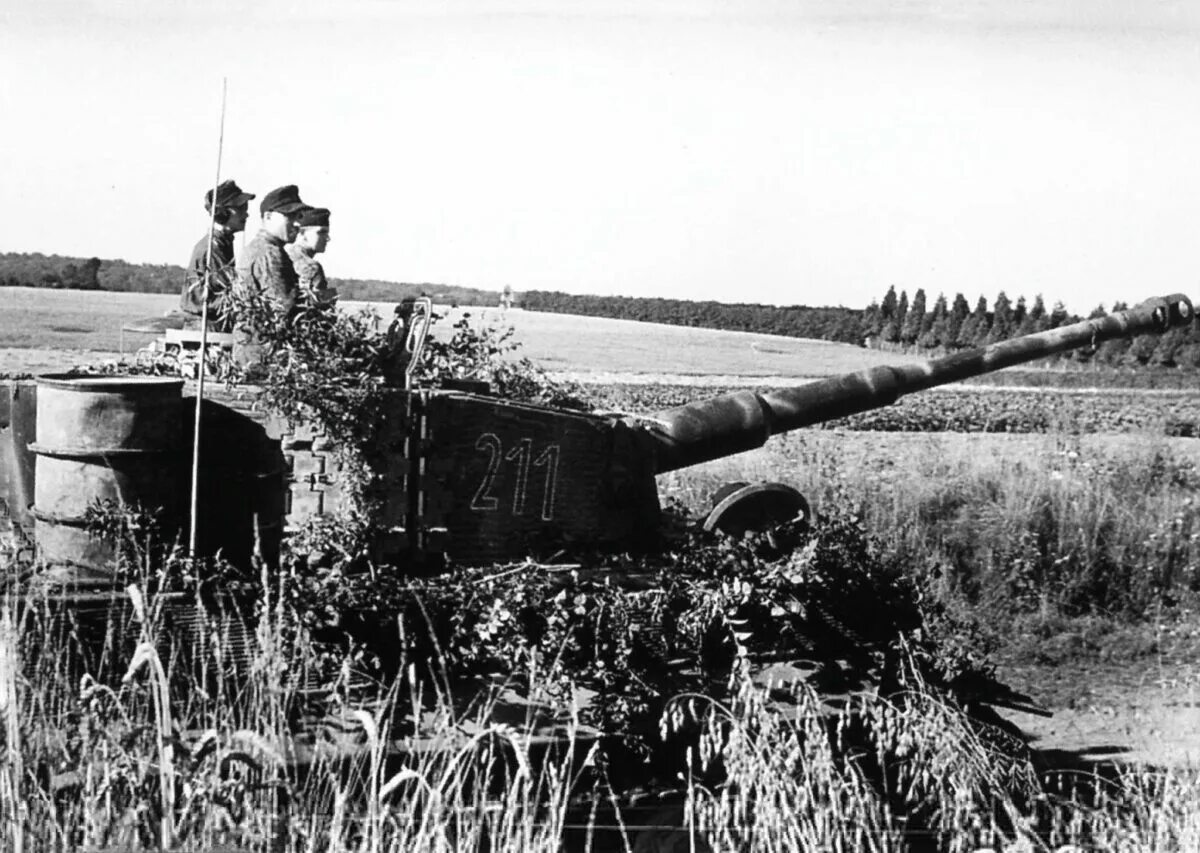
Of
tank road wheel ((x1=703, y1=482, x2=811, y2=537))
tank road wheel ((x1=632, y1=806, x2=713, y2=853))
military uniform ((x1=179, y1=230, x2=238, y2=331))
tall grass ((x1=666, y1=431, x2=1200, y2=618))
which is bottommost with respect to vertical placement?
tank road wheel ((x1=632, y1=806, x2=713, y2=853))

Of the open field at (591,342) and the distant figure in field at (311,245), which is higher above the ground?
the distant figure in field at (311,245)

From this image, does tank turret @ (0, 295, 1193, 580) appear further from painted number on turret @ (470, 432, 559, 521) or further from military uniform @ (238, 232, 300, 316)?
military uniform @ (238, 232, 300, 316)

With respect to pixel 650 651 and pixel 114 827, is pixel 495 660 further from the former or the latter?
pixel 114 827

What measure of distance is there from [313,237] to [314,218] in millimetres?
104

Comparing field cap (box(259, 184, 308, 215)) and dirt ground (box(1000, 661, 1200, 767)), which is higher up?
field cap (box(259, 184, 308, 215))

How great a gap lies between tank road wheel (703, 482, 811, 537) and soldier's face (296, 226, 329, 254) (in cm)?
285

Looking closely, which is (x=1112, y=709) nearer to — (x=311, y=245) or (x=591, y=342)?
(x=311, y=245)

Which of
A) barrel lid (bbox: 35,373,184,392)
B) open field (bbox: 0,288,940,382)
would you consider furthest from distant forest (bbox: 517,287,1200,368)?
barrel lid (bbox: 35,373,184,392)

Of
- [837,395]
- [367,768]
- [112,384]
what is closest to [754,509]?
[837,395]

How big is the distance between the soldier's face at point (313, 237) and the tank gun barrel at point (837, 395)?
2141 millimetres

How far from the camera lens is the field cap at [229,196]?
8.59 meters

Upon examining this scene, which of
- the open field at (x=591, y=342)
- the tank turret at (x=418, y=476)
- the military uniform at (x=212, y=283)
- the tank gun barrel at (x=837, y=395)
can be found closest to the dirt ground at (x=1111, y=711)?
the tank gun barrel at (x=837, y=395)

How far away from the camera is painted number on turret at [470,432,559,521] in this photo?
722 cm

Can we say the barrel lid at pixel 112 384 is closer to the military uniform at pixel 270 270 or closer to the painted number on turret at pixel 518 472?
the military uniform at pixel 270 270
